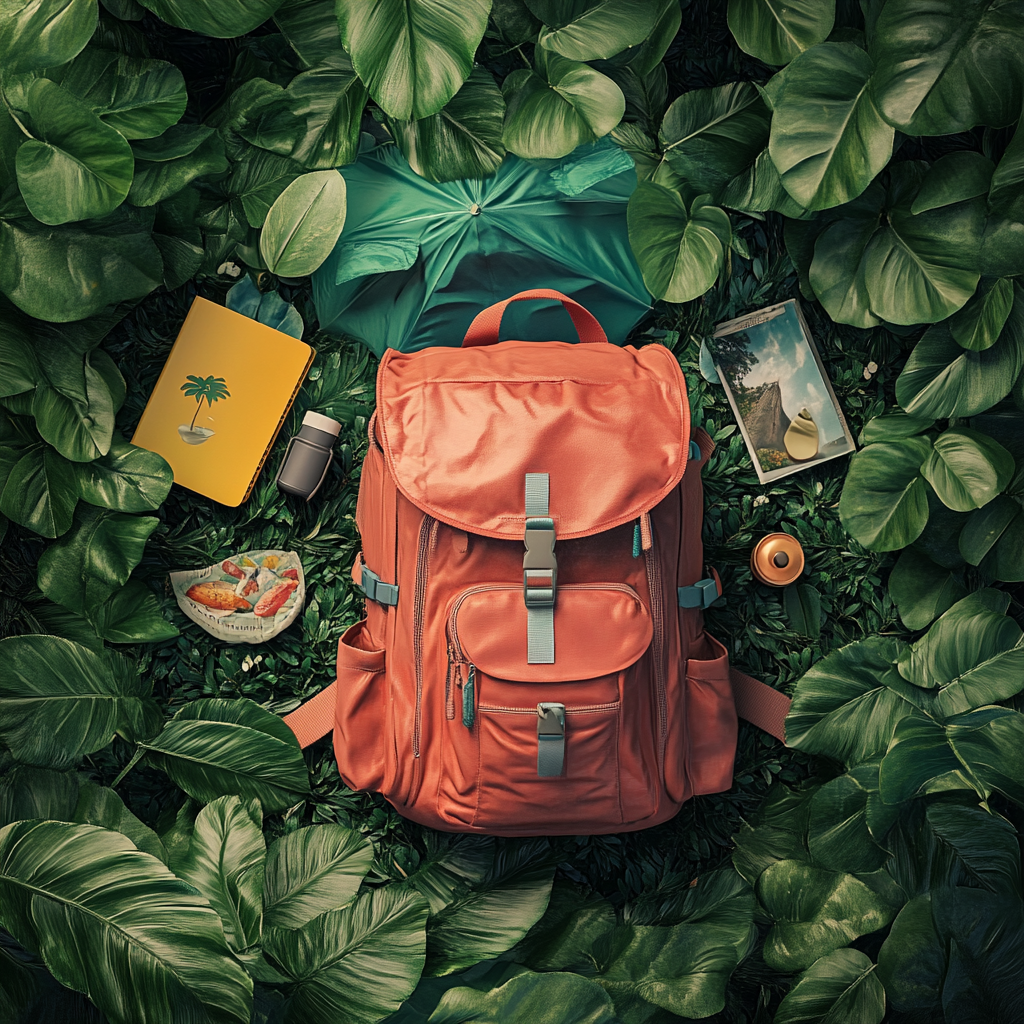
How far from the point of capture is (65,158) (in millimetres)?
1100

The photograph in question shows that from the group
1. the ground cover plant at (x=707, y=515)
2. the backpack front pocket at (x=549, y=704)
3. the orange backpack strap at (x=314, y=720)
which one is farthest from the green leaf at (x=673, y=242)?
the orange backpack strap at (x=314, y=720)

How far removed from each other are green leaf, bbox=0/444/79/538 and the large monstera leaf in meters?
1.13

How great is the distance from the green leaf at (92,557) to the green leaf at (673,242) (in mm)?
813

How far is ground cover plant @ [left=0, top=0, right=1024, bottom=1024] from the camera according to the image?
1.12 m

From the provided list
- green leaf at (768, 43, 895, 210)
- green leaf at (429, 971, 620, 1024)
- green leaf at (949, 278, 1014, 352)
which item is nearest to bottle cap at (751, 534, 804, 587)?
green leaf at (949, 278, 1014, 352)

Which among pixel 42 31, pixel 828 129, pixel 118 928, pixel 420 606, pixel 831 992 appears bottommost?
pixel 831 992

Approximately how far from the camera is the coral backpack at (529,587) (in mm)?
1147

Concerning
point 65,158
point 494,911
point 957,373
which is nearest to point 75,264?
point 65,158

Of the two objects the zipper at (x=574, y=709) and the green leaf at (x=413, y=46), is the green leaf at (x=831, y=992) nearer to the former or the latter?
the zipper at (x=574, y=709)

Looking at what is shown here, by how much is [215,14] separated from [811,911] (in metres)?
1.48

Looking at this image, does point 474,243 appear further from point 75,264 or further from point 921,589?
point 921,589

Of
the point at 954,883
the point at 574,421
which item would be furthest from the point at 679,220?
the point at 954,883

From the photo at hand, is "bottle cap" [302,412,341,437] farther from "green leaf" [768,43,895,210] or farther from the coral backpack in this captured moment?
"green leaf" [768,43,895,210]

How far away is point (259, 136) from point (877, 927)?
4.74ft
